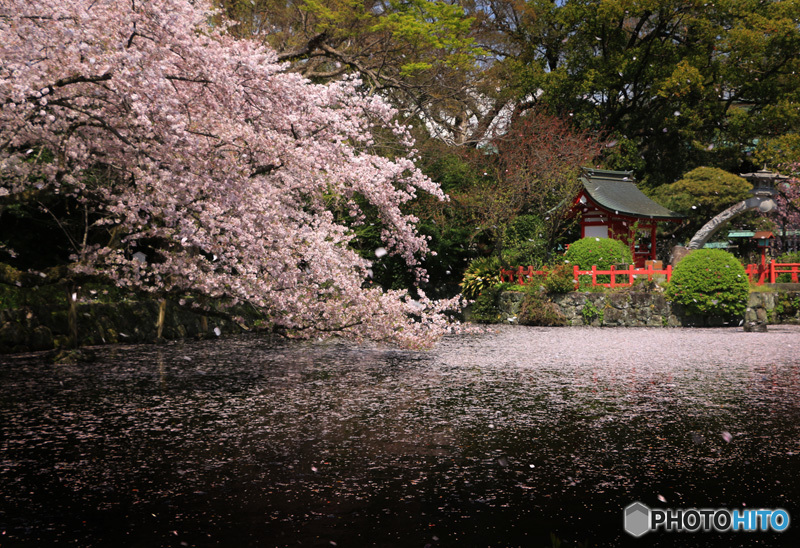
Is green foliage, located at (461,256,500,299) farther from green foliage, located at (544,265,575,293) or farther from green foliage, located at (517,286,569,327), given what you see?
green foliage, located at (544,265,575,293)

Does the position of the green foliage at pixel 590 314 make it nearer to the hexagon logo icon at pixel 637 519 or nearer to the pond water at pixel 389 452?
the pond water at pixel 389 452

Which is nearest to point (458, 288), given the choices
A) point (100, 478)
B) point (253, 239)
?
point (253, 239)

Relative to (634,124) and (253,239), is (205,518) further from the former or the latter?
(634,124)

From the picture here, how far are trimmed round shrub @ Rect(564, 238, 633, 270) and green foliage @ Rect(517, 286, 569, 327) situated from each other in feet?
6.64

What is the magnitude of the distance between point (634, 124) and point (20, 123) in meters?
32.1

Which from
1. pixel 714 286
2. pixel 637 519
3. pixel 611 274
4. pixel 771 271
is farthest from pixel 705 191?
pixel 637 519

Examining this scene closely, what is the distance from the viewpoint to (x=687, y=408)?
7.61 m

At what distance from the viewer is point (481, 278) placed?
23.1 metres

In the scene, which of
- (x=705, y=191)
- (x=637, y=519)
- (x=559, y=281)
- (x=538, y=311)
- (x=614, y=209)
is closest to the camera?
(x=637, y=519)

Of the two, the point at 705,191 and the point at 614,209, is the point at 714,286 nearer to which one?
the point at 614,209

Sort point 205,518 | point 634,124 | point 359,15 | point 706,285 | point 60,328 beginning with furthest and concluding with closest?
1. point 634,124
2. point 359,15
3. point 706,285
4. point 60,328
5. point 205,518

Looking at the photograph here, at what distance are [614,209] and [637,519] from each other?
22.1 m

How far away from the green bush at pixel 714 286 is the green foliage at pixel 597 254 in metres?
2.77

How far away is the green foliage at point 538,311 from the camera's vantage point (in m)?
21.3
